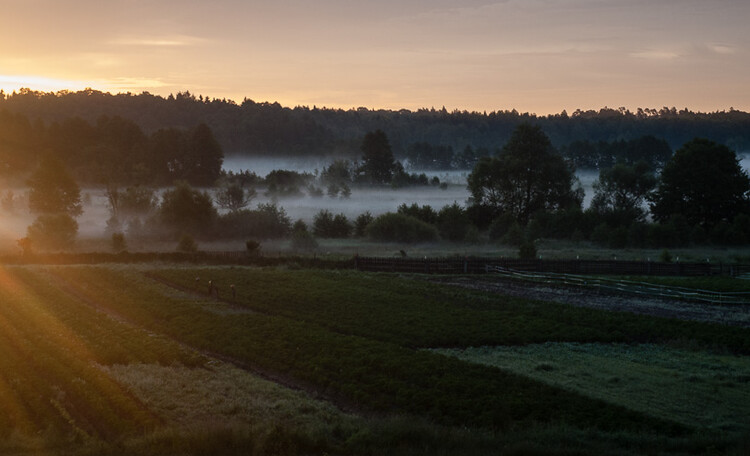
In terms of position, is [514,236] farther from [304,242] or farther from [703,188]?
[304,242]

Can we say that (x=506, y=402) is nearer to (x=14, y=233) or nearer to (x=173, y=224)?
(x=173, y=224)

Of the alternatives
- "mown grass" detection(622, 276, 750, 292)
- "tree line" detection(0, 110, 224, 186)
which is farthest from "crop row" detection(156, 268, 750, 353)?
"tree line" detection(0, 110, 224, 186)

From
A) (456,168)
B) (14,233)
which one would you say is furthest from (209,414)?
(456,168)

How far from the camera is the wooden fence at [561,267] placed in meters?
50.1

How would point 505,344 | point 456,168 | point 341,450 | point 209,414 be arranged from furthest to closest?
point 456,168, point 505,344, point 209,414, point 341,450

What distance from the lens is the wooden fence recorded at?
50.1 metres

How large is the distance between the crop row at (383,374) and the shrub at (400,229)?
42919 millimetres

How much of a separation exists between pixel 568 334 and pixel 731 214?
55.2m

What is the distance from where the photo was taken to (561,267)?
50.4m

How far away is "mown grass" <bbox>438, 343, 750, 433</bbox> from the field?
9cm

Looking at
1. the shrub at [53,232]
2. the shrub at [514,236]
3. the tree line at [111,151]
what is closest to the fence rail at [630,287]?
the shrub at [514,236]

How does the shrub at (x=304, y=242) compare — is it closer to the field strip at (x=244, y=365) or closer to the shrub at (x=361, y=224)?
the shrub at (x=361, y=224)

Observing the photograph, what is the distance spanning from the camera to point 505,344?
27516 mm

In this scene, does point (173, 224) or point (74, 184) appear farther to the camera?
point (74, 184)
